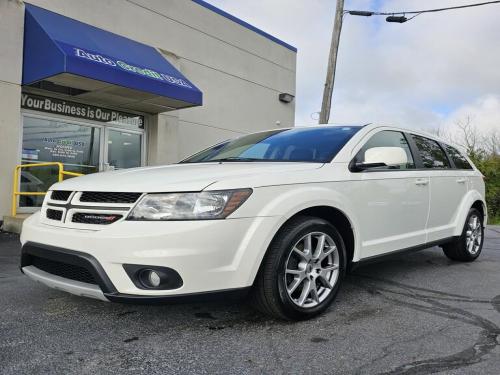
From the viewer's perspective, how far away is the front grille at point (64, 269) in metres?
2.83

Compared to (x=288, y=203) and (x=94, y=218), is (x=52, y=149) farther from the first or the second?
(x=288, y=203)

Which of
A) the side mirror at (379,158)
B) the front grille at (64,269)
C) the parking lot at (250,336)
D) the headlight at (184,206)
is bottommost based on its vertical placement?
the parking lot at (250,336)

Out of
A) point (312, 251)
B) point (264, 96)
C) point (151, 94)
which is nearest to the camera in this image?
point (312, 251)

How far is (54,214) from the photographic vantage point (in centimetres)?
320

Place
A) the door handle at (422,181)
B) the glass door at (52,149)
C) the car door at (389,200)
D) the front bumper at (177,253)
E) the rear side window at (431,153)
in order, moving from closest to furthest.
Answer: the front bumper at (177,253), the car door at (389,200), the door handle at (422,181), the rear side window at (431,153), the glass door at (52,149)

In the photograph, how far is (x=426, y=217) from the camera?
4.44 metres

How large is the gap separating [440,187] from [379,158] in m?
1.34

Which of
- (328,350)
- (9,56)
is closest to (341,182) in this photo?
(328,350)

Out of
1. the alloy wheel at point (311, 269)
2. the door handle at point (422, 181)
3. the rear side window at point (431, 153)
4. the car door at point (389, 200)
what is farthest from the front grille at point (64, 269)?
the rear side window at point (431, 153)

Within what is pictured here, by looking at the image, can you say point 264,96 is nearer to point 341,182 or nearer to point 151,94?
point 151,94

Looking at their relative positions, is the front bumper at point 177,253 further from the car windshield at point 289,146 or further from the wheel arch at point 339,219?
the car windshield at point 289,146

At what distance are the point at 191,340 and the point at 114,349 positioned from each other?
0.45 metres

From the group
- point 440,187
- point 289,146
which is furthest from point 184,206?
point 440,187

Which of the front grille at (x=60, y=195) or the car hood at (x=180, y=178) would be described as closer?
the car hood at (x=180, y=178)
